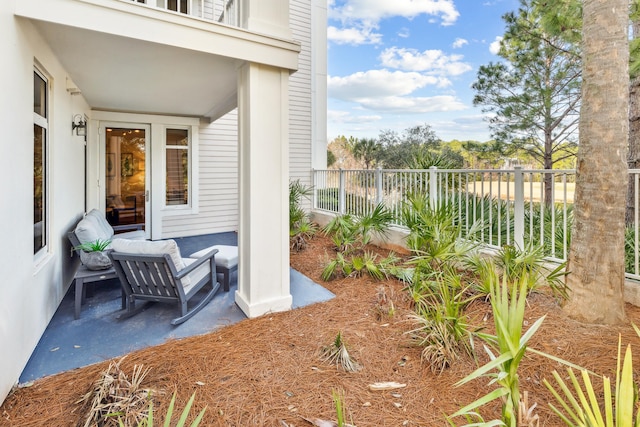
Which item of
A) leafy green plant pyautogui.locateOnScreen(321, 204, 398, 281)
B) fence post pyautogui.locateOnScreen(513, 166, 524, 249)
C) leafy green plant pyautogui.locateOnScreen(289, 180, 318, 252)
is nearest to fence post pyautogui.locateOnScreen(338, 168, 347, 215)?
leafy green plant pyautogui.locateOnScreen(289, 180, 318, 252)

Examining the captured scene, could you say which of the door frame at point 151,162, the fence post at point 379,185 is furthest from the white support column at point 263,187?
the door frame at point 151,162

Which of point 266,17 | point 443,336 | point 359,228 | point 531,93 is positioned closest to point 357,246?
point 359,228

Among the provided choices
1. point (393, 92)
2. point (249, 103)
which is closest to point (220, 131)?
point (249, 103)

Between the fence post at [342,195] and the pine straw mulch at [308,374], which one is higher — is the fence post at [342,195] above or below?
above

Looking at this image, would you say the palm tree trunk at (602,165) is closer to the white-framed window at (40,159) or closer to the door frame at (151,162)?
the white-framed window at (40,159)

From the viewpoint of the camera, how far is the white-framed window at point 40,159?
3.24 metres

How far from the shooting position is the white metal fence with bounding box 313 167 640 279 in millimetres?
4305

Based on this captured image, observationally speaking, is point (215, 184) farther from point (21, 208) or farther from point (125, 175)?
point (21, 208)

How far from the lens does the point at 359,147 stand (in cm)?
1939

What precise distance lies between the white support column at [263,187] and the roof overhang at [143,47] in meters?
0.25

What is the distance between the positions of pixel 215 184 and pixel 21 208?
220 inches

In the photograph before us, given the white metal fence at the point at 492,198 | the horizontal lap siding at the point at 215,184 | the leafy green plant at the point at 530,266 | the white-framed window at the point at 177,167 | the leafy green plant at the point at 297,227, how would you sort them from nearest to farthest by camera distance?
the leafy green plant at the point at 530,266
the white metal fence at the point at 492,198
the leafy green plant at the point at 297,227
the white-framed window at the point at 177,167
the horizontal lap siding at the point at 215,184

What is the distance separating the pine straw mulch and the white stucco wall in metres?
0.48

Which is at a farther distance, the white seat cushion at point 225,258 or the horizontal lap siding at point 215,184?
the horizontal lap siding at point 215,184
